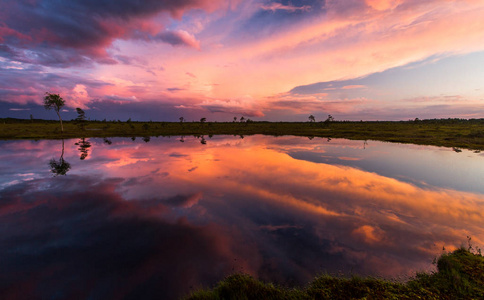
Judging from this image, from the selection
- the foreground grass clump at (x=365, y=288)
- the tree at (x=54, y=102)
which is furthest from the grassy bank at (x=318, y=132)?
the foreground grass clump at (x=365, y=288)

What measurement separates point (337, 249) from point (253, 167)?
15.1 metres

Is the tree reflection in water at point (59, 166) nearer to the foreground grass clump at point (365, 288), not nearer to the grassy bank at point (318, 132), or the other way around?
the foreground grass clump at point (365, 288)

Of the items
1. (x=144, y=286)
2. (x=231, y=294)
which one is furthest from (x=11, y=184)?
(x=231, y=294)

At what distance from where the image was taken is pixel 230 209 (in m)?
12.5

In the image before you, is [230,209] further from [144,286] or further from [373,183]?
[373,183]

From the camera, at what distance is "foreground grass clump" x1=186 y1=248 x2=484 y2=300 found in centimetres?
589

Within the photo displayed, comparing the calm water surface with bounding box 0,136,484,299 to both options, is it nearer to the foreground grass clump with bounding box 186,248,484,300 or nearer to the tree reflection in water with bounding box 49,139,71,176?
the foreground grass clump with bounding box 186,248,484,300

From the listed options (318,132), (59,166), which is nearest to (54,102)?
(59,166)

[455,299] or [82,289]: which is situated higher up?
[455,299]

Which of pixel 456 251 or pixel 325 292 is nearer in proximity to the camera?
pixel 325 292

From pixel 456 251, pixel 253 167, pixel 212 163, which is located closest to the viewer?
pixel 456 251

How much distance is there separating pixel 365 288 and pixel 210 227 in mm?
7099

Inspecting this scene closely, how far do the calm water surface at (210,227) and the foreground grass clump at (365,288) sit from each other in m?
0.64

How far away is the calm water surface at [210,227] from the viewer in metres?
7.17
